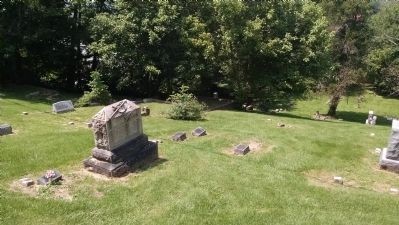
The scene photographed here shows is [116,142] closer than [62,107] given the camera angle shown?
Yes

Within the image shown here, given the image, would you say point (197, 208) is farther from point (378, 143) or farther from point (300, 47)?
point (300, 47)

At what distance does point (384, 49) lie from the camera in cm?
3709

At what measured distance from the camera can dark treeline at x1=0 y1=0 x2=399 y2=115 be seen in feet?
77.1

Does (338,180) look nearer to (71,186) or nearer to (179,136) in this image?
(179,136)

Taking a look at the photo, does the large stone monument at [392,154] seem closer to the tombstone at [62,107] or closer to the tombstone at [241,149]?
the tombstone at [241,149]

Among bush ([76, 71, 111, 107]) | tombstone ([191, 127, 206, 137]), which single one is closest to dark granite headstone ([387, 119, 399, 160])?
tombstone ([191, 127, 206, 137])

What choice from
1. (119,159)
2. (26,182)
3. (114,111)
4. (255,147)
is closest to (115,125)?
(114,111)

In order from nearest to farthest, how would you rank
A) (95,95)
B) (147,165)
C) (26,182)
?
(26,182) < (147,165) < (95,95)

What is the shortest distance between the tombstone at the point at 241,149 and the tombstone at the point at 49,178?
5400 mm

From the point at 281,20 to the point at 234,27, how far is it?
2.84 m

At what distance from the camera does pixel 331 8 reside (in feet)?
110

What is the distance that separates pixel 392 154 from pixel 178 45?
14022 mm

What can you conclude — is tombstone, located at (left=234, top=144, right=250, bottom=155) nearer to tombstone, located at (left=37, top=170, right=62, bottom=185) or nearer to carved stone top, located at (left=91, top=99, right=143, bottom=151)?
carved stone top, located at (left=91, top=99, right=143, bottom=151)

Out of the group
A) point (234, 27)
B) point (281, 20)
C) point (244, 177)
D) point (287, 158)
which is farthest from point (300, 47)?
point (244, 177)
